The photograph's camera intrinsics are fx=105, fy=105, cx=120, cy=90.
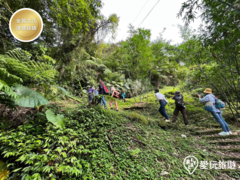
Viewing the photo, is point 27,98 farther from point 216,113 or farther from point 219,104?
point 219,104

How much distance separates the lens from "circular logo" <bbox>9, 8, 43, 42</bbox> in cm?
264

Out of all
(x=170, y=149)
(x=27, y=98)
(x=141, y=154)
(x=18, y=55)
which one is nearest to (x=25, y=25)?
(x=18, y=55)

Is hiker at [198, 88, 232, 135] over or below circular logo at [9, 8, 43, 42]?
below

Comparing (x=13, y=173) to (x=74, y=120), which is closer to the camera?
(x=13, y=173)

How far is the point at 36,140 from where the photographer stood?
5.18 feet

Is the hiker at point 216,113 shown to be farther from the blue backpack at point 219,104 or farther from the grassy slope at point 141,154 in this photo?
the grassy slope at point 141,154

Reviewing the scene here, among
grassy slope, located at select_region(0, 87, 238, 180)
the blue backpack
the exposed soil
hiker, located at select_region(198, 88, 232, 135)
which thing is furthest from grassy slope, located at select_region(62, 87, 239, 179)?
the exposed soil

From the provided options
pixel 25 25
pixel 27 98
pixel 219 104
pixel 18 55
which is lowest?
pixel 219 104

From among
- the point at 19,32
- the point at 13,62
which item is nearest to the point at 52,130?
the point at 13,62

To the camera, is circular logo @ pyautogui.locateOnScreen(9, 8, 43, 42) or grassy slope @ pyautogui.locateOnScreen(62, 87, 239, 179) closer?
grassy slope @ pyautogui.locateOnScreen(62, 87, 239, 179)

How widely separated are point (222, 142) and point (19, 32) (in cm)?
686

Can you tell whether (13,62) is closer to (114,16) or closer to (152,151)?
(152,151)

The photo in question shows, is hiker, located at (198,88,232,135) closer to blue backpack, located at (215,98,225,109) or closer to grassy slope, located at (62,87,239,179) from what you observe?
blue backpack, located at (215,98,225,109)

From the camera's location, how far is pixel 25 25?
2.69 metres
